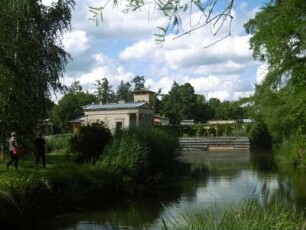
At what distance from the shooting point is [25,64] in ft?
78.9

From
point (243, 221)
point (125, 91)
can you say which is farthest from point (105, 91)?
point (243, 221)

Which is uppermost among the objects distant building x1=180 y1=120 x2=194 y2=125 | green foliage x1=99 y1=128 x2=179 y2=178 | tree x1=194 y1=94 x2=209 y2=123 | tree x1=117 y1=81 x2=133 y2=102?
tree x1=117 y1=81 x2=133 y2=102

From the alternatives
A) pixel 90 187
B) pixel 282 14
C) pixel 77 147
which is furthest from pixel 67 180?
pixel 282 14

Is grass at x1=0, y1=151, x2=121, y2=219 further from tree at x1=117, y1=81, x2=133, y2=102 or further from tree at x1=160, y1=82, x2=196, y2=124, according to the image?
tree at x1=117, y1=81, x2=133, y2=102

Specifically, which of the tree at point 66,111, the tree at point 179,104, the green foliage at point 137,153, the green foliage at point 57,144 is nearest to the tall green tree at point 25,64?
the green foliage at point 137,153

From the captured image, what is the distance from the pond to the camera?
17.9m

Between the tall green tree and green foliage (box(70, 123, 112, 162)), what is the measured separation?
9.97 ft

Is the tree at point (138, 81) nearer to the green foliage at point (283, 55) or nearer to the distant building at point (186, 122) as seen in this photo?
the distant building at point (186, 122)

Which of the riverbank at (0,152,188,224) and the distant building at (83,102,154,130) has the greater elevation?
the distant building at (83,102,154,130)

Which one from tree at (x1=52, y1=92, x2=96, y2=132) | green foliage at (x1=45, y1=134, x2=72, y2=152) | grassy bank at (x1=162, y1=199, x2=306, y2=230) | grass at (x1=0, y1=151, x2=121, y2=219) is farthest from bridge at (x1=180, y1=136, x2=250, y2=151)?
grassy bank at (x1=162, y1=199, x2=306, y2=230)

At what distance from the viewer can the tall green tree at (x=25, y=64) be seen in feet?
73.9

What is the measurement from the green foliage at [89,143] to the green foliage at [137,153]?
3.83 feet

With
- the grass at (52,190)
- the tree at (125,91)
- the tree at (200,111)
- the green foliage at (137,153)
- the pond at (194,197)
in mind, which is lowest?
the pond at (194,197)

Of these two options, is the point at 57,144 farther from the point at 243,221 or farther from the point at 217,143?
the point at 243,221
